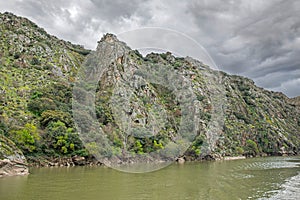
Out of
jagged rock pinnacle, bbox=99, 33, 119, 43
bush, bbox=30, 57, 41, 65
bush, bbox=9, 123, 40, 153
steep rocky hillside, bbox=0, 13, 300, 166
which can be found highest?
jagged rock pinnacle, bbox=99, 33, 119, 43

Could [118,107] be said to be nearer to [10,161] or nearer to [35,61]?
[35,61]

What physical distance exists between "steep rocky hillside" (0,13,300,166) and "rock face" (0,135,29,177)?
11.1 m

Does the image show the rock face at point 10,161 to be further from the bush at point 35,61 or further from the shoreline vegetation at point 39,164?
the bush at point 35,61

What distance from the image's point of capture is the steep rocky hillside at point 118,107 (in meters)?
52.6

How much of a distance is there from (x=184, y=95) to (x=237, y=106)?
140 feet

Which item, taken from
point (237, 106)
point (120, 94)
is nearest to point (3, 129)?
point (120, 94)

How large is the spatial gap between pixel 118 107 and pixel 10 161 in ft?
145

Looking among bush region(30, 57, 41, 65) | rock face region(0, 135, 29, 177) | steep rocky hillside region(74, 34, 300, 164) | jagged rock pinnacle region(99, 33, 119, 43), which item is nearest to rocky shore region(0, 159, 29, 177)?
rock face region(0, 135, 29, 177)

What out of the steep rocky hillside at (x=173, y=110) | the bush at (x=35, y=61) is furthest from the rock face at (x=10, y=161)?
the bush at (x=35, y=61)

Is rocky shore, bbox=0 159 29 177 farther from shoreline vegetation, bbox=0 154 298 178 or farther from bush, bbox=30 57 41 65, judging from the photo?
bush, bbox=30 57 41 65

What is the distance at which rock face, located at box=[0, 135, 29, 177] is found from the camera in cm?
3219

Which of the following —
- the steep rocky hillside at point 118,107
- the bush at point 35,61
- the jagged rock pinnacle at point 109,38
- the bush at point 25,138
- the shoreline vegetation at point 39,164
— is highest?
the jagged rock pinnacle at point 109,38

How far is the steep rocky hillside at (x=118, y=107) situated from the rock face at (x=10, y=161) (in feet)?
36.5

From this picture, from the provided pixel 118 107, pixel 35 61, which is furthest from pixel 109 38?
pixel 118 107
